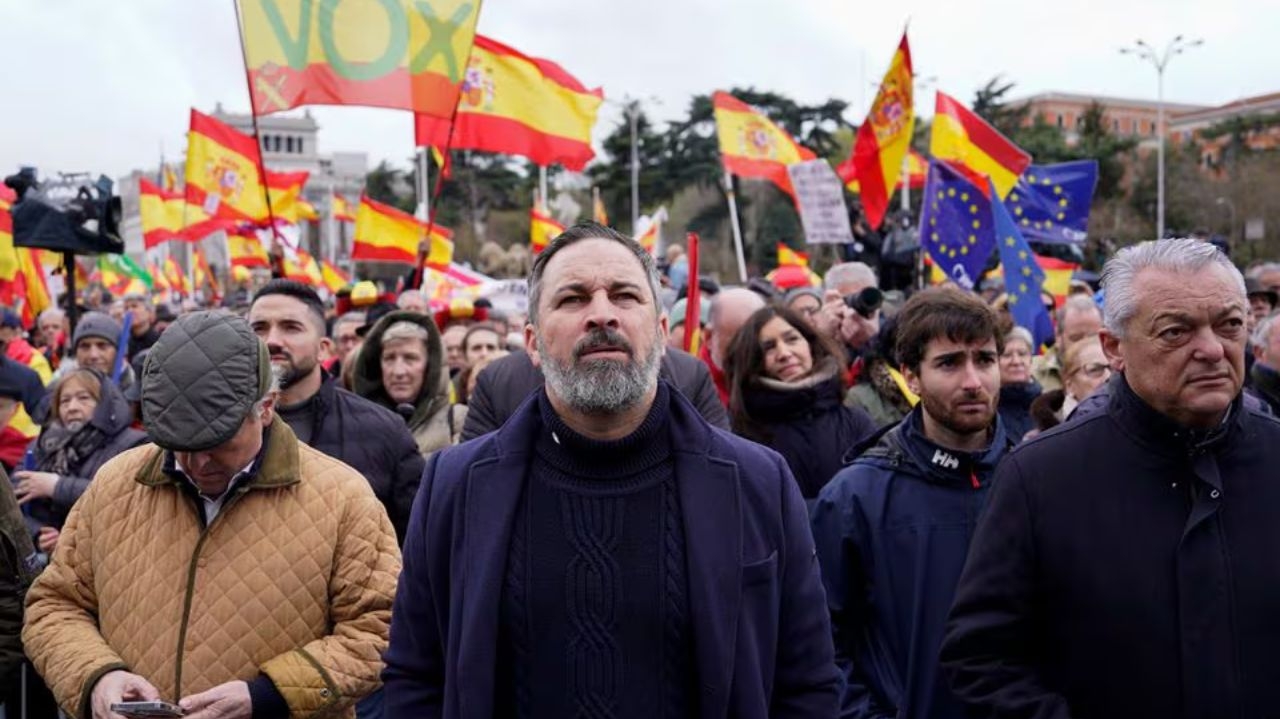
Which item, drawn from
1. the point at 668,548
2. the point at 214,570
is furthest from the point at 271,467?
the point at 668,548

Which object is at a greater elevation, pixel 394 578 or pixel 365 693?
pixel 394 578

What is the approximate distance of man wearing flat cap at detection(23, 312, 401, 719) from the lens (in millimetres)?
3143

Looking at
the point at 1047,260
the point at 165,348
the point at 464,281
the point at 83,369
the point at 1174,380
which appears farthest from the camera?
the point at 464,281

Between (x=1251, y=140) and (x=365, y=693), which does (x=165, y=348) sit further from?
(x=1251, y=140)

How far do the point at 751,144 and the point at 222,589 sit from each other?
12321mm

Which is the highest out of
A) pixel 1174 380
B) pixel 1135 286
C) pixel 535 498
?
pixel 1135 286

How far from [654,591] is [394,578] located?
1.16m

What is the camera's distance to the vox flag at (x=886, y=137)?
37.5 ft

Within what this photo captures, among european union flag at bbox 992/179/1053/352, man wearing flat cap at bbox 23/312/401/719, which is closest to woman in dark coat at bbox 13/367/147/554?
man wearing flat cap at bbox 23/312/401/719

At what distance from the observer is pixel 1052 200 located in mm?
11625

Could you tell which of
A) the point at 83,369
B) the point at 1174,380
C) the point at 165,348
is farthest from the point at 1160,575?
the point at 83,369

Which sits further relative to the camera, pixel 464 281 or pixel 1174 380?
pixel 464 281

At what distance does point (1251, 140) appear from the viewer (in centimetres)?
5388

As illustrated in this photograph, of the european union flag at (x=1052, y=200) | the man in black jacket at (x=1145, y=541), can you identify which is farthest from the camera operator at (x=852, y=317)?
the man in black jacket at (x=1145, y=541)
